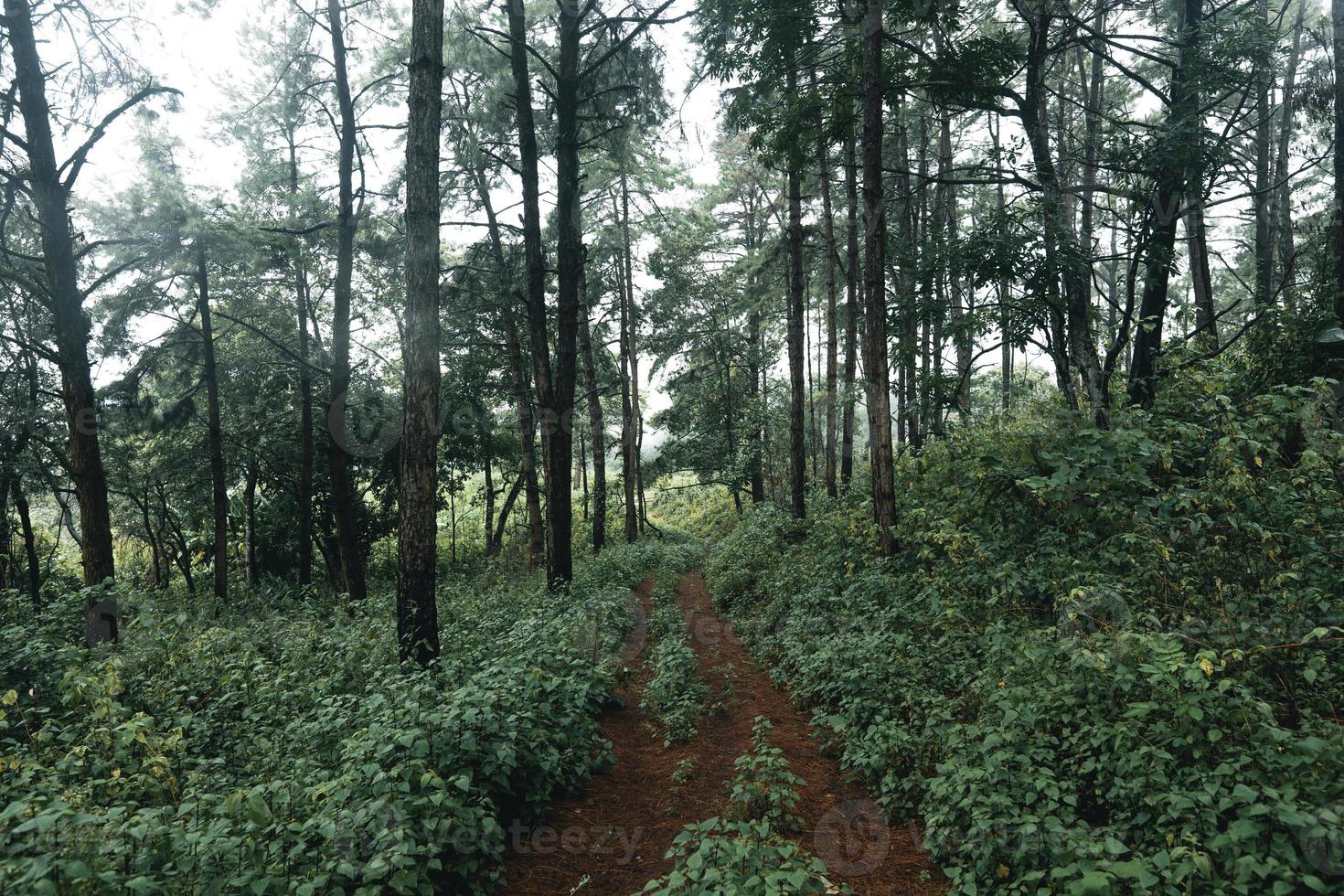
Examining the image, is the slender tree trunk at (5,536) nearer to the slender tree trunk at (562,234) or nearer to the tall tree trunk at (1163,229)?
the slender tree trunk at (562,234)

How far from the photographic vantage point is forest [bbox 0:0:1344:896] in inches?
139

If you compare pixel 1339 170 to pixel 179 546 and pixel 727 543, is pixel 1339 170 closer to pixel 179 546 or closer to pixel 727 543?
pixel 727 543

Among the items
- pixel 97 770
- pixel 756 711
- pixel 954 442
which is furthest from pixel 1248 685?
pixel 97 770

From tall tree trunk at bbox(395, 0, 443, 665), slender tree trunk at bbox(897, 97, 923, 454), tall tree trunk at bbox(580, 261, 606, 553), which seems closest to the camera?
tall tree trunk at bbox(395, 0, 443, 665)

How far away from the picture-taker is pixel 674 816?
4.89m

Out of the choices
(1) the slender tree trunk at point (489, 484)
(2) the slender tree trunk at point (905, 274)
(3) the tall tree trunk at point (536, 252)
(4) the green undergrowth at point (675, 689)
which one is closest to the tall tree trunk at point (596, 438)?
(1) the slender tree trunk at point (489, 484)

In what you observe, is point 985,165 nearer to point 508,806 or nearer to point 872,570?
point 872,570

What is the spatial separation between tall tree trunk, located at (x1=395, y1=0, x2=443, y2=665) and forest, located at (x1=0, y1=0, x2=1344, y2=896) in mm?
46

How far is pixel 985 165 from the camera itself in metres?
9.59

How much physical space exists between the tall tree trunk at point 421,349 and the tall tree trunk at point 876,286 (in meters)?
5.65

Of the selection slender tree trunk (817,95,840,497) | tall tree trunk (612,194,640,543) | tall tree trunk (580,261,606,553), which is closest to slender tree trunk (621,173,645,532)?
tall tree trunk (612,194,640,543)

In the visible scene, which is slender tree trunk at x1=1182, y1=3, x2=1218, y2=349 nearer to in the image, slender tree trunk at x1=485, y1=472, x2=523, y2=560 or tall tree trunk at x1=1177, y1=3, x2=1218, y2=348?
tall tree trunk at x1=1177, y1=3, x2=1218, y2=348

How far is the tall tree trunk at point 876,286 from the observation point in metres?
8.70

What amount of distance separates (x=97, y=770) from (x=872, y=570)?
8142mm
